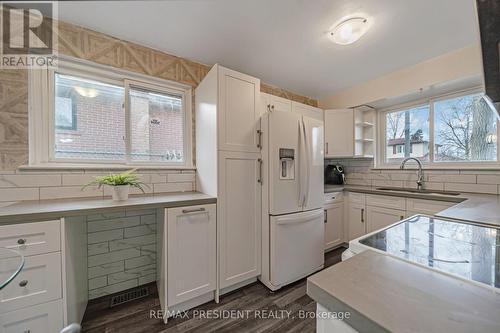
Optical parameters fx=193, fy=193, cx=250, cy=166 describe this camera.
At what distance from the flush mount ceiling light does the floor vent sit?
272 cm

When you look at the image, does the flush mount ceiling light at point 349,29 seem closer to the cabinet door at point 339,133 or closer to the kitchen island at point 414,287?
the cabinet door at point 339,133

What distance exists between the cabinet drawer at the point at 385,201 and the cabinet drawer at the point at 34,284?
113 inches

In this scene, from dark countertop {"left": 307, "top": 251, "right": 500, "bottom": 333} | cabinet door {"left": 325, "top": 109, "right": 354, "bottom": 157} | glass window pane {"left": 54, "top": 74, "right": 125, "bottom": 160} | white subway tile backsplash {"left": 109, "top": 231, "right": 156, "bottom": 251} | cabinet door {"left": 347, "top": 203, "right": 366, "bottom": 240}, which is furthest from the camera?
cabinet door {"left": 325, "top": 109, "right": 354, "bottom": 157}

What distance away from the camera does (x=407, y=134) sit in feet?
8.59

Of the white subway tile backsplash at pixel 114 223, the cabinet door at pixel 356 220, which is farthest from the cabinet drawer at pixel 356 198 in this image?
the white subway tile backsplash at pixel 114 223

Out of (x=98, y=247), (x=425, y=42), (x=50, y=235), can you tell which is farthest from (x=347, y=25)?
(x=98, y=247)

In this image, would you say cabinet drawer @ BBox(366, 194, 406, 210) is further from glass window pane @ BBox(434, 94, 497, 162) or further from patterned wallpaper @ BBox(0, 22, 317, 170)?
patterned wallpaper @ BBox(0, 22, 317, 170)

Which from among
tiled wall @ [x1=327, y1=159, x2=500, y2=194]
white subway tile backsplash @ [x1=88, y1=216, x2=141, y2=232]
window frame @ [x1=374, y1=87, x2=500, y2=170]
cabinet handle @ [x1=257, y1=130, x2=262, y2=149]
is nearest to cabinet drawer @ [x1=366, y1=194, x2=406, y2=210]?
tiled wall @ [x1=327, y1=159, x2=500, y2=194]

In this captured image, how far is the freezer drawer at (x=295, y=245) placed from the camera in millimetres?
1746

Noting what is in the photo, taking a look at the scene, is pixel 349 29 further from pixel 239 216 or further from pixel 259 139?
pixel 239 216

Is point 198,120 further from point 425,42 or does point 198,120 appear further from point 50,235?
point 425,42

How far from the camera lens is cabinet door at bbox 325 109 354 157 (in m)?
2.73

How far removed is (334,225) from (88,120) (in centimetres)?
287

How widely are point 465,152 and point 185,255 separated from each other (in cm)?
306
